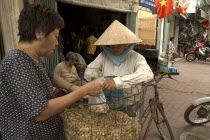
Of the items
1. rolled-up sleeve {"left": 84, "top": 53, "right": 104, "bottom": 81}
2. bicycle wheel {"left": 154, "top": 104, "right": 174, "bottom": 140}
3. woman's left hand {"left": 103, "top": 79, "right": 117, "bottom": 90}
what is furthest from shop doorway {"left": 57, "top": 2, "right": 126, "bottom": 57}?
woman's left hand {"left": 103, "top": 79, "right": 117, "bottom": 90}

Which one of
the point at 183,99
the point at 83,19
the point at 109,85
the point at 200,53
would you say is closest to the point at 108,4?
the point at 183,99

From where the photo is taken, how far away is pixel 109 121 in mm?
1387

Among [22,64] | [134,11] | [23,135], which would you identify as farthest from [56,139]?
[134,11]

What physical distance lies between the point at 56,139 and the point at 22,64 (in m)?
0.71

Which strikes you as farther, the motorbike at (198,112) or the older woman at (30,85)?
the motorbike at (198,112)

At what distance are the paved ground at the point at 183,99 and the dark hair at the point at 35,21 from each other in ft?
6.77

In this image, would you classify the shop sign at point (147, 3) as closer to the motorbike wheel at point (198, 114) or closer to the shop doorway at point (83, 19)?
the shop doorway at point (83, 19)

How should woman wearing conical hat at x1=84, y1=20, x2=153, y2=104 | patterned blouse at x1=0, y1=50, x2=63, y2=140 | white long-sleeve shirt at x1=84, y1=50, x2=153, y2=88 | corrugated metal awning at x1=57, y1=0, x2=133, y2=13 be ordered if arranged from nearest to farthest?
patterned blouse at x1=0, y1=50, x2=63, y2=140 < white long-sleeve shirt at x1=84, y1=50, x2=153, y2=88 < woman wearing conical hat at x1=84, y1=20, x2=153, y2=104 < corrugated metal awning at x1=57, y1=0, x2=133, y2=13

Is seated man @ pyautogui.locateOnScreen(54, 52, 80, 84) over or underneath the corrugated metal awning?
underneath

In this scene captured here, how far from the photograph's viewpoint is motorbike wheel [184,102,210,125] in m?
3.44

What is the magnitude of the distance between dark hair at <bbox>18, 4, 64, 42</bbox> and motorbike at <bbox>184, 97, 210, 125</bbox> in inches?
127

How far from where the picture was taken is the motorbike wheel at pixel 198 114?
11.3ft

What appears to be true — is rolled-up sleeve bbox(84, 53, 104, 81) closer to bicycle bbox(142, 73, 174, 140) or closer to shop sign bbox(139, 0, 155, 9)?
bicycle bbox(142, 73, 174, 140)

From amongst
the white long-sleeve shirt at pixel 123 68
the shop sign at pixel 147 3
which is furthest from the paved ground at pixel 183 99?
the shop sign at pixel 147 3
